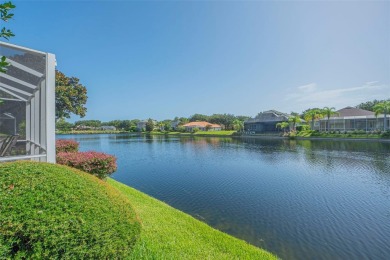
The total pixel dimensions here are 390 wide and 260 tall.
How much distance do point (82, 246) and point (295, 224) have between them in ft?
22.4

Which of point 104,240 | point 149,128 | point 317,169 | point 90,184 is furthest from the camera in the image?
point 149,128

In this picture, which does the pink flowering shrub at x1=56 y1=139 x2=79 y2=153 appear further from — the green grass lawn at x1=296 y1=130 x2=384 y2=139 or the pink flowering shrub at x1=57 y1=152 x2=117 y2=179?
the green grass lawn at x1=296 y1=130 x2=384 y2=139

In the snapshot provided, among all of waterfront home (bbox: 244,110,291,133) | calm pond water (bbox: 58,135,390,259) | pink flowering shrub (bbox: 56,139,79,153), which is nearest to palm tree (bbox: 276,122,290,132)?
waterfront home (bbox: 244,110,291,133)

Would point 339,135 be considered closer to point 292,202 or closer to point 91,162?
point 292,202

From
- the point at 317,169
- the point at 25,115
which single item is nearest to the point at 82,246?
the point at 25,115

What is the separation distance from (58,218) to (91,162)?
16.5ft

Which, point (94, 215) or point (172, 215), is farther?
point (172, 215)

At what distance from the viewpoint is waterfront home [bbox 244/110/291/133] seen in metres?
52.3

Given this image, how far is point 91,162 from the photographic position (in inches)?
266

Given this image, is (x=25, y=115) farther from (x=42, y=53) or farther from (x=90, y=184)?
(x=90, y=184)

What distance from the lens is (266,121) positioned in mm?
54375

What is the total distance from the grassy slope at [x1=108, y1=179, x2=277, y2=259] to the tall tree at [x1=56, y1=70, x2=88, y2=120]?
15333mm

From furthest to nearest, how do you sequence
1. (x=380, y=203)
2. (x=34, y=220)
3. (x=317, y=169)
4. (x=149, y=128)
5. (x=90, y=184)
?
(x=149, y=128) → (x=317, y=169) → (x=380, y=203) → (x=90, y=184) → (x=34, y=220)

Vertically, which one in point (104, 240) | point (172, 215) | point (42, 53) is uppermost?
point (42, 53)
